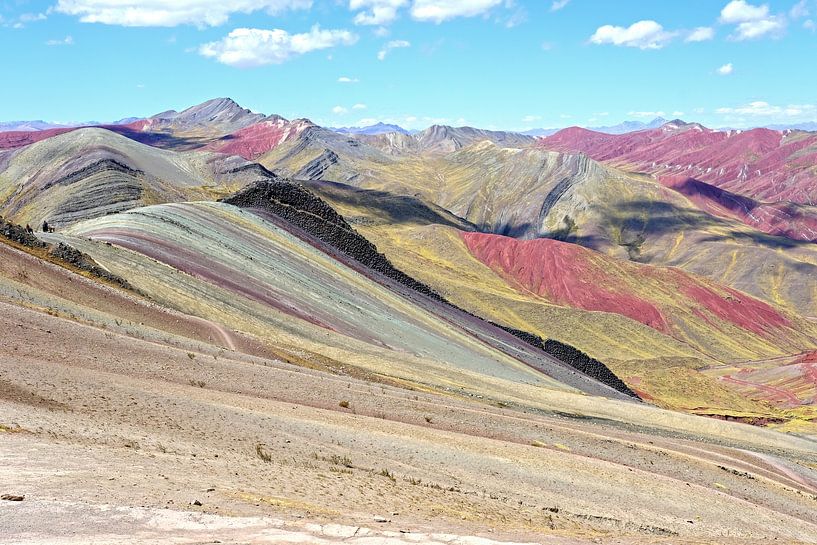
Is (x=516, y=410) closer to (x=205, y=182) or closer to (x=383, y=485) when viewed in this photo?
(x=383, y=485)

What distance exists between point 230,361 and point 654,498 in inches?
637

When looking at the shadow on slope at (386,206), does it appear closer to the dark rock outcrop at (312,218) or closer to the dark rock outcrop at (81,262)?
the dark rock outcrop at (312,218)

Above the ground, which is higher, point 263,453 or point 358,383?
point 263,453

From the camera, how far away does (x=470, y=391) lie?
37.2 m

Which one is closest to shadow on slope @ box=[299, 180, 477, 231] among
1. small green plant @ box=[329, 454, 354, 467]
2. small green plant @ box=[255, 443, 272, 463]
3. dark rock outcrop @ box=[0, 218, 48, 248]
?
dark rock outcrop @ box=[0, 218, 48, 248]

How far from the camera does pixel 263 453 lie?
18.6m

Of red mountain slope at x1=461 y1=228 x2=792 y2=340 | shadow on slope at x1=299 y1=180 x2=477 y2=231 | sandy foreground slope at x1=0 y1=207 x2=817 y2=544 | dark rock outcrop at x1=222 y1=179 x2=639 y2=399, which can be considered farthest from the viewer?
shadow on slope at x1=299 y1=180 x2=477 y2=231

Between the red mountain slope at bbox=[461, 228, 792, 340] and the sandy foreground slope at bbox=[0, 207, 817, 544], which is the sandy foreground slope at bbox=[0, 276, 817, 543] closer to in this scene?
the sandy foreground slope at bbox=[0, 207, 817, 544]

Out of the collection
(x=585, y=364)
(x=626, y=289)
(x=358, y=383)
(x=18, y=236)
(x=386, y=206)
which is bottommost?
(x=585, y=364)

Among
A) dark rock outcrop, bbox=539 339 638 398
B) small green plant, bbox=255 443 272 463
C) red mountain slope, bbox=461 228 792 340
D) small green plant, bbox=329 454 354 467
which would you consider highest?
red mountain slope, bbox=461 228 792 340

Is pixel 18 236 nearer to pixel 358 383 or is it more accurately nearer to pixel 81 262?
pixel 81 262

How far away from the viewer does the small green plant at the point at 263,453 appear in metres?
18.1

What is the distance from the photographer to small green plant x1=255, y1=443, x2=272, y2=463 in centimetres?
1812

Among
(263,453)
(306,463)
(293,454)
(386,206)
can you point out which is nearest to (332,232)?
(293,454)
